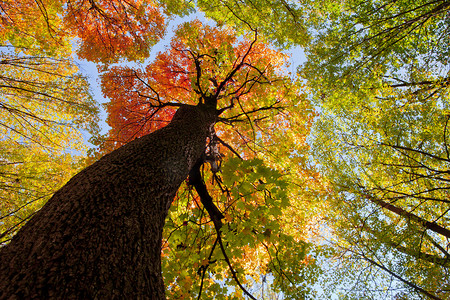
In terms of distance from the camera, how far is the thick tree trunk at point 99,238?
0.86 metres

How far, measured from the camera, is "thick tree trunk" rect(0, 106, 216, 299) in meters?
0.86

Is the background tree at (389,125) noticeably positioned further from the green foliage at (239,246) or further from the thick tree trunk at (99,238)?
the thick tree trunk at (99,238)

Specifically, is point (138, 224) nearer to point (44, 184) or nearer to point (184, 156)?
point (184, 156)

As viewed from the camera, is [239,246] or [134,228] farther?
[239,246]

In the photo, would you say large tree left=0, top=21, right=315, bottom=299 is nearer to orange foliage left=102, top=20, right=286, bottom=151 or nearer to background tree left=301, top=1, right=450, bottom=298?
orange foliage left=102, top=20, right=286, bottom=151

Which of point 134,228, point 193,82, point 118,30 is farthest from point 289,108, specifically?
point 118,30

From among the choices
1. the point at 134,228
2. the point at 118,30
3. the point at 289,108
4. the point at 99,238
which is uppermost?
the point at 118,30

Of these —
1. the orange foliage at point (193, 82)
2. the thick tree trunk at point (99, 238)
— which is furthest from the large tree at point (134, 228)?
the orange foliage at point (193, 82)

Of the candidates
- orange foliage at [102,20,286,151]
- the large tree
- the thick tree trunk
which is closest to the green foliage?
the large tree

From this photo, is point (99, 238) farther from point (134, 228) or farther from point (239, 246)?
point (239, 246)

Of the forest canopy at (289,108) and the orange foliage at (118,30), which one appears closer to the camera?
the forest canopy at (289,108)

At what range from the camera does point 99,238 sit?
43.9 inches

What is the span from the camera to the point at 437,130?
5.89 m

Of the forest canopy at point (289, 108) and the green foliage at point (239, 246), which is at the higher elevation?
the forest canopy at point (289, 108)
